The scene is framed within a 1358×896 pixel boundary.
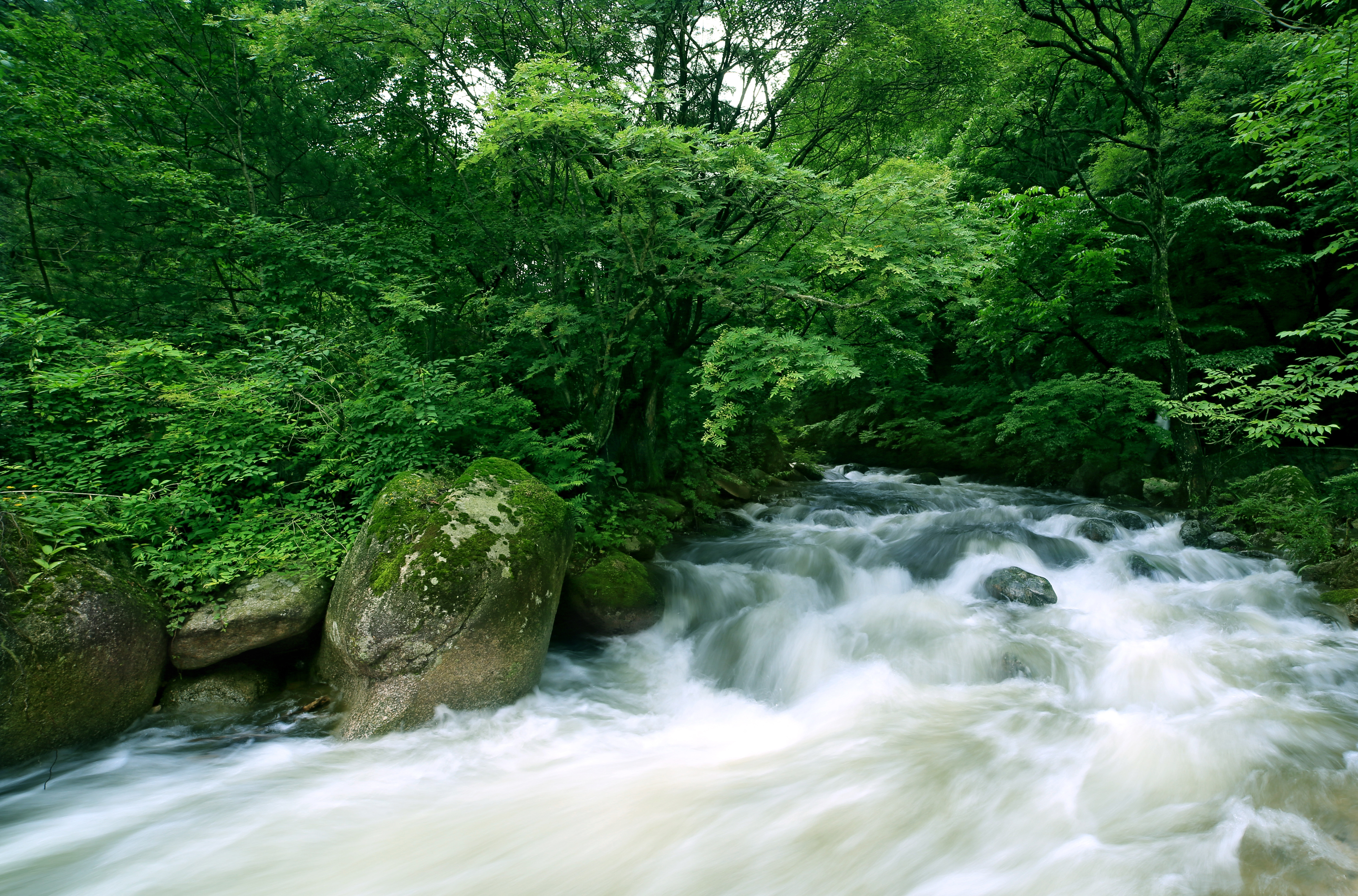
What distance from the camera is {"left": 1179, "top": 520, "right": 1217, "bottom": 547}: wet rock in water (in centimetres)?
800

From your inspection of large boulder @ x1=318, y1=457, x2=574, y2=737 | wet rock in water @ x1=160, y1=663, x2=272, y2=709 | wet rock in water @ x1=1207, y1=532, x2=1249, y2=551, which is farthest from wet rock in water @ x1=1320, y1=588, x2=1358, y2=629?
wet rock in water @ x1=160, y1=663, x2=272, y2=709

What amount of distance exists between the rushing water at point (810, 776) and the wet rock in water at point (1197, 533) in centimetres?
134

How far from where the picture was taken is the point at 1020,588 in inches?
265

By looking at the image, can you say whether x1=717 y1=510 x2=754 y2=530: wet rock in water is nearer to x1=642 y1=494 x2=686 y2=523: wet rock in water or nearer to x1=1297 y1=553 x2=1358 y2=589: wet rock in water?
x1=642 y1=494 x2=686 y2=523: wet rock in water

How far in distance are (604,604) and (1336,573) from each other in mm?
8045

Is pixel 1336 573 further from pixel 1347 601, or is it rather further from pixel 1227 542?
pixel 1227 542

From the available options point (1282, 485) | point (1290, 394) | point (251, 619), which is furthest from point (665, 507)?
point (1282, 485)

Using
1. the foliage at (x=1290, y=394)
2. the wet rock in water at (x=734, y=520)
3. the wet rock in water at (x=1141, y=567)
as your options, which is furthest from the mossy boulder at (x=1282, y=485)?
the wet rock in water at (x=734, y=520)

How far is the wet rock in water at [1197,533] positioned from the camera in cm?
800

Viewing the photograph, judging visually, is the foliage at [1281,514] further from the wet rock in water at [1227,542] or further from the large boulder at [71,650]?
the large boulder at [71,650]

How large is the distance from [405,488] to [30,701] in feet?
8.40

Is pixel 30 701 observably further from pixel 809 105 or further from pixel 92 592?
pixel 809 105

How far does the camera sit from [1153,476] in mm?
11023

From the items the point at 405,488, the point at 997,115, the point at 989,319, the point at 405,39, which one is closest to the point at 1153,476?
the point at 989,319
